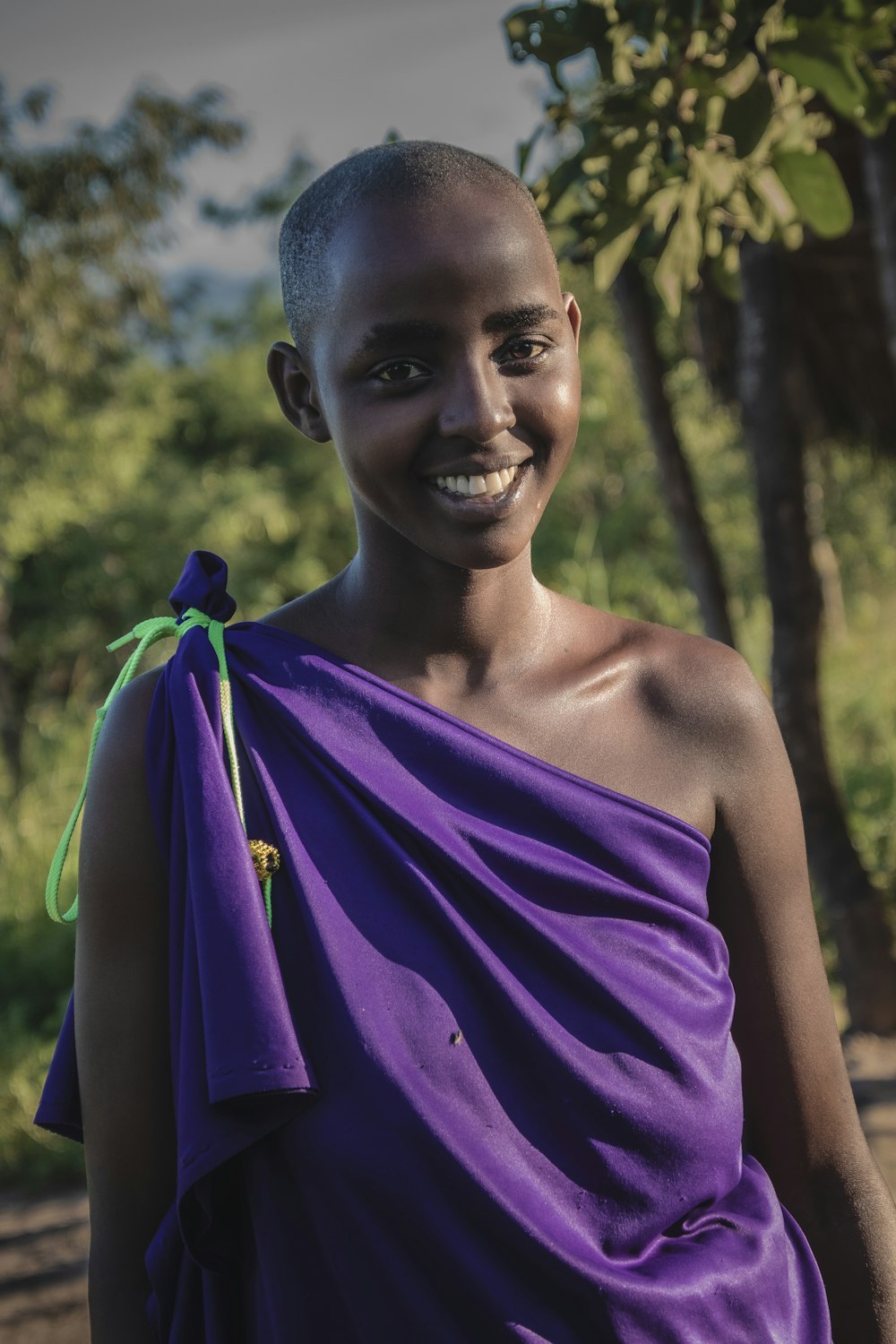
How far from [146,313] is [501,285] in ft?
33.1

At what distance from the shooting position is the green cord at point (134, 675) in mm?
1236

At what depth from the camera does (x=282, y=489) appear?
15242 millimetres

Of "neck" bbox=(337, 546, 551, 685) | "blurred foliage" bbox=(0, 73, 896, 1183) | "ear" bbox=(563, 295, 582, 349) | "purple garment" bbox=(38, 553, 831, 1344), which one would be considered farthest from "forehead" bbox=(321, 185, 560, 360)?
"blurred foliage" bbox=(0, 73, 896, 1183)

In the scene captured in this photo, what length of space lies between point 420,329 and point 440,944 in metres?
0.57

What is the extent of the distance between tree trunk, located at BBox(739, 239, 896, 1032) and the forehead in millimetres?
2895

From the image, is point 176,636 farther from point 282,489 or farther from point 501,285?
point 282,489

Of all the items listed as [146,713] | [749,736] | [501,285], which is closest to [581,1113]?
[749,736]

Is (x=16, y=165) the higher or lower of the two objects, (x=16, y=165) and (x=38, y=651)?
the higher

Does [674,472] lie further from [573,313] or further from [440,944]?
[440,944]

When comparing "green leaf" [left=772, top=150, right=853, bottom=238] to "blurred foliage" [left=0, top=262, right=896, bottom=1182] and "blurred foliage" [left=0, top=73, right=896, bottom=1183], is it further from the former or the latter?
"blurred foliage" [left=0, top=262, right=896, bottom=1182]

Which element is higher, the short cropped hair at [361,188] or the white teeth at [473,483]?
the short cropped hair at [361,188]

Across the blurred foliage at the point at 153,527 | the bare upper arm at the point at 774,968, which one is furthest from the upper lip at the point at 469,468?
the blurred foliage at the point at 153,527

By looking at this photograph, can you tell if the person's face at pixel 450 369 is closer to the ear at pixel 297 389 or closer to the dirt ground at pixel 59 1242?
the ear at pixel 297 389

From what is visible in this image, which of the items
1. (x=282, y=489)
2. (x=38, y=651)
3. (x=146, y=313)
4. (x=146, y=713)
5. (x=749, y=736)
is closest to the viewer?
(x=146, y=713)
